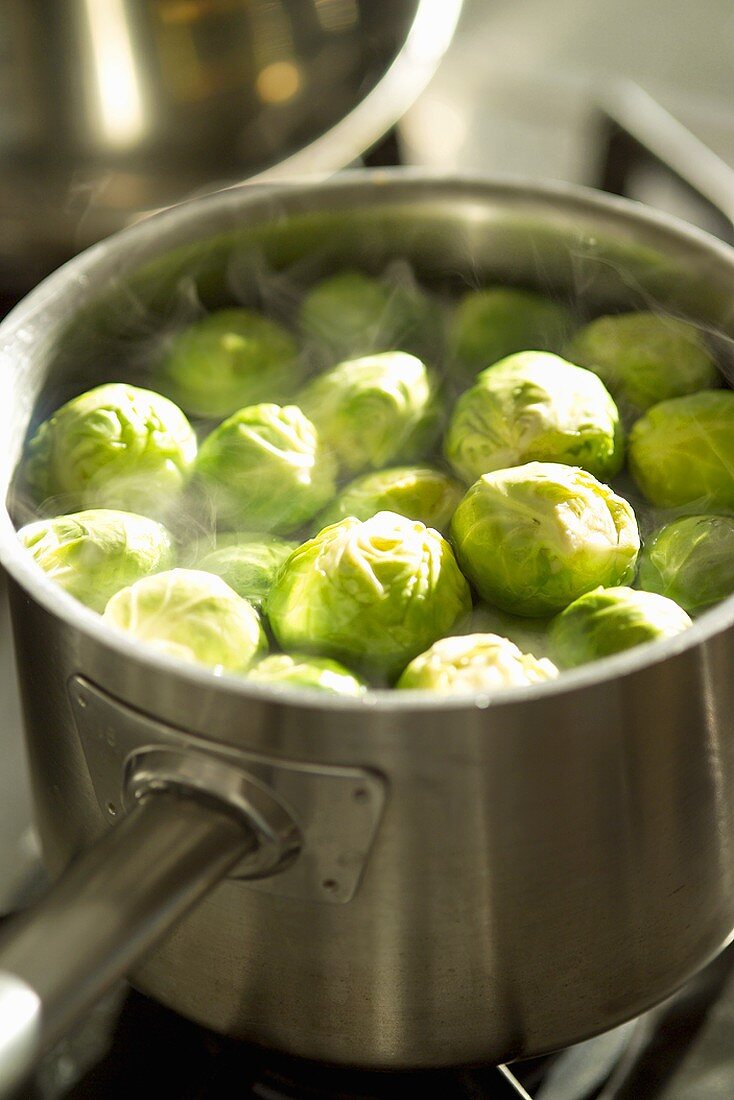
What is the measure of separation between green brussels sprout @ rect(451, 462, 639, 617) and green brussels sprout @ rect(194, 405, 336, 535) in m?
0.18

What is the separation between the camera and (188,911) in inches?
29.6

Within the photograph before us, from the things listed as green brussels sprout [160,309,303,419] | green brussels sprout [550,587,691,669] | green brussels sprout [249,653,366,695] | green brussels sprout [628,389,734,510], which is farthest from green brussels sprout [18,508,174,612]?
green brussels sprout [628,389,734,510]

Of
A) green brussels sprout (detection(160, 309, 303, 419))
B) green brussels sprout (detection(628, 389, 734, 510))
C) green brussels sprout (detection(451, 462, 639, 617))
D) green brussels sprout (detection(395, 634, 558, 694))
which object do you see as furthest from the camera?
green brussels sprout (detection(160, 309, 303, 419))

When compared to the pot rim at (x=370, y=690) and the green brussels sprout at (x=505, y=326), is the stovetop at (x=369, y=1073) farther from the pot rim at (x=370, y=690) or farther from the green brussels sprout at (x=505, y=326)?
the green brussels sprout at (x=505, y=326)

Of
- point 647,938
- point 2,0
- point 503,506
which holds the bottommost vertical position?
Answer: point 647,938

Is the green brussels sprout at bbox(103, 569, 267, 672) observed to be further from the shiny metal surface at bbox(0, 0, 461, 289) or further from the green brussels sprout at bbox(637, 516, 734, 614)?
the shiny metal surface at bbox(0, 0, 461, 289)

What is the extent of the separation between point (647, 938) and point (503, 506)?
1.21ft

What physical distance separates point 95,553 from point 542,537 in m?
0.39

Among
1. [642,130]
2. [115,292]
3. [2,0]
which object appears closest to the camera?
[115,292]

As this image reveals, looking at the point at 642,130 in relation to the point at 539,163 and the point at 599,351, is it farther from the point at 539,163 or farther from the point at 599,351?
the point at 599,351

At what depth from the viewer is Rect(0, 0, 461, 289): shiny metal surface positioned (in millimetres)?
1664

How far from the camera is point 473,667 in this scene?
2.85 ft

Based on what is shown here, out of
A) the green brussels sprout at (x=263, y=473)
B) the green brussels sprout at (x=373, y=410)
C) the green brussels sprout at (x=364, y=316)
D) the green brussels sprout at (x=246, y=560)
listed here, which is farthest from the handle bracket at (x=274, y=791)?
the green brussels sprout at (x=364, y=316)

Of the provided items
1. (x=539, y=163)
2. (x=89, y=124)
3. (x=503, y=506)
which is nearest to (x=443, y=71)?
(x=539, y=163)
